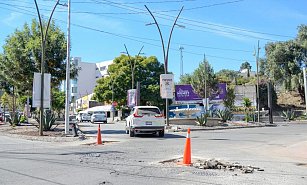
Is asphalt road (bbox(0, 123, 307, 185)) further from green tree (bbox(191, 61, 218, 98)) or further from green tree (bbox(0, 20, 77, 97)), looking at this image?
green tree (bbox(191, 61, 218, 98))

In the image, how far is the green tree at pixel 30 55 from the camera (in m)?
26.1

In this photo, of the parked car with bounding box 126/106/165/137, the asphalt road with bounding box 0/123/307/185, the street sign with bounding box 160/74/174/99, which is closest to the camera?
the asphalt road with bounding box 0/123/307/185

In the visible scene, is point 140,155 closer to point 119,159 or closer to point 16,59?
point 119,159

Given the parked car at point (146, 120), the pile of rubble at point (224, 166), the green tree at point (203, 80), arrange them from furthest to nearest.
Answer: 1. the green tree at point (203, 80)
2. the parked car at point (146, 120)
3. the pile of rubble at point (224, 166)

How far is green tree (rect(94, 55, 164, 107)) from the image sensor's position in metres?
59.1

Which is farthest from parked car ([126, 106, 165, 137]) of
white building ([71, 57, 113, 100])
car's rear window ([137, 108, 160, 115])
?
white building ([71, 57, 113, 100])

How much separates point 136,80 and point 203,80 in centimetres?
1114

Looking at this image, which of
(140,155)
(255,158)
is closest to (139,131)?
(140,155)

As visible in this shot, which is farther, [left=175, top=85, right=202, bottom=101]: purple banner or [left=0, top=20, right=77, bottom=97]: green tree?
[left=175, top=85, right=202, bottom=101]: purple banner

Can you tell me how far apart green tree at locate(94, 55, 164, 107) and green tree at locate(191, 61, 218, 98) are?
6041mm

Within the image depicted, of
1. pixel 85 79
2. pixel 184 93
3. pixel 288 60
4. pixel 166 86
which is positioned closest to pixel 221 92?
pixel 184 93

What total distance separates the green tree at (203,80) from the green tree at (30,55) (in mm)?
36740

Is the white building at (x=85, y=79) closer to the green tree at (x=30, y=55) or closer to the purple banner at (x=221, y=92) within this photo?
the purple banner at (x=221, y=92)

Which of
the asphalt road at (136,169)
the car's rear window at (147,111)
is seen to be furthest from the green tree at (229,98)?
the asphalt road at (136,169)
